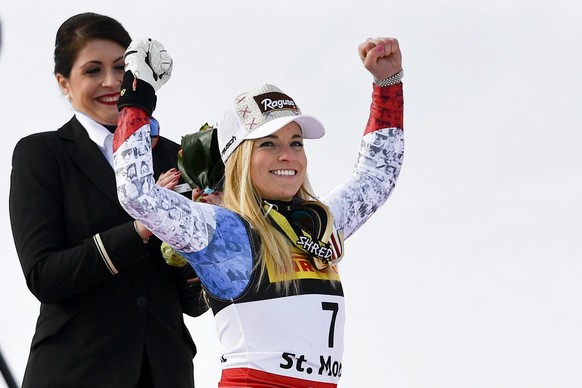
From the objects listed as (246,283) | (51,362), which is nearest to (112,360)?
(51,362)

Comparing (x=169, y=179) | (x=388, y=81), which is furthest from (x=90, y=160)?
(x=388, y=81)

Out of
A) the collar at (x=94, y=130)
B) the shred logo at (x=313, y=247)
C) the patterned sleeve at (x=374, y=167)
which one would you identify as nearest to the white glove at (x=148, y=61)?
the collar at (x=94, y=130)

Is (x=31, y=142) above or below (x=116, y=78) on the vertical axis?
below

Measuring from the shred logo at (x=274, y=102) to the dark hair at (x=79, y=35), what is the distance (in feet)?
1.56

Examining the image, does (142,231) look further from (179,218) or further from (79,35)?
(79,35)

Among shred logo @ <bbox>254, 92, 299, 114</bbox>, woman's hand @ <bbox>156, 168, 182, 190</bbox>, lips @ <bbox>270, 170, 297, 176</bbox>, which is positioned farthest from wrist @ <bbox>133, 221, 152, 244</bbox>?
shred logo @ <bbox>254, 92, 299, 114</bbox>

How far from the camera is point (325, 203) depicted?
376cm

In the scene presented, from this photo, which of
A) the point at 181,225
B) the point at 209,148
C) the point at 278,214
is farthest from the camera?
the point at 209,148

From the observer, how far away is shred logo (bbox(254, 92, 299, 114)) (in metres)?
3.59

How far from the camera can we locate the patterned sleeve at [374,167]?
3807 millimetres

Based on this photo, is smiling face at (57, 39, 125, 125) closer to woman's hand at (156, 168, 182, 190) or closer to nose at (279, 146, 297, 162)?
woman's hand at (156, 168, 182, 190)

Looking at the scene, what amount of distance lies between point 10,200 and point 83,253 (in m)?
0.35

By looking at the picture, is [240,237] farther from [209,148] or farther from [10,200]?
[10,200]

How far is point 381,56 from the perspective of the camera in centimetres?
395
